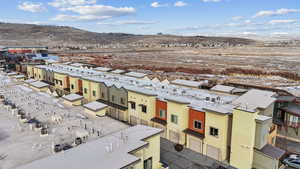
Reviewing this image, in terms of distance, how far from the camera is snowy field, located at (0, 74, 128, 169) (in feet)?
49.1

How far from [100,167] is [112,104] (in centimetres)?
2267

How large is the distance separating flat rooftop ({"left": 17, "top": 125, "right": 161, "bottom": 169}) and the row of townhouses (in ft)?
32.5

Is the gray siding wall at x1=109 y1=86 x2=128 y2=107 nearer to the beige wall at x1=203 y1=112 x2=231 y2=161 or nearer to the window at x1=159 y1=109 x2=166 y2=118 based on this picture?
the window at x1=159 y1=109 x2=166 y2=118

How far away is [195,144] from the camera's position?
983 inches

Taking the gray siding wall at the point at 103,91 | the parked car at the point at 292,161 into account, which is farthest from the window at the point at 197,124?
the gray siding wall at the point at 103,91

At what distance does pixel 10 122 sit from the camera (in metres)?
20.3

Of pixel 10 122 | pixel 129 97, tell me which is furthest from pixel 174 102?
pixel 10 122

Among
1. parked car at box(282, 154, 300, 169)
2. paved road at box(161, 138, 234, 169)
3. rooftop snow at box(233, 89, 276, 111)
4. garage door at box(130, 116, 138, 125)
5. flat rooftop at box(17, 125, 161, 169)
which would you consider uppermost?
rooftop snow at box(233, 89, 276, 111)

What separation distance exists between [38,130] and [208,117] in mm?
17421

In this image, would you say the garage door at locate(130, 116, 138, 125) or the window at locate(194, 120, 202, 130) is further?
the garage door at locate(130, 116, 138, 125)

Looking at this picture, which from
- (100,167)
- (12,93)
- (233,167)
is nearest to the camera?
(100,167)

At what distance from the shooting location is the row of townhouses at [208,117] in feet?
67.1

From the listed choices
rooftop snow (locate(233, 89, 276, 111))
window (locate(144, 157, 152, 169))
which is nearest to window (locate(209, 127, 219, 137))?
rooftop snow (locate(233, 89, 276, 111))

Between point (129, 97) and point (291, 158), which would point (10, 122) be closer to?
point (129, 97)
